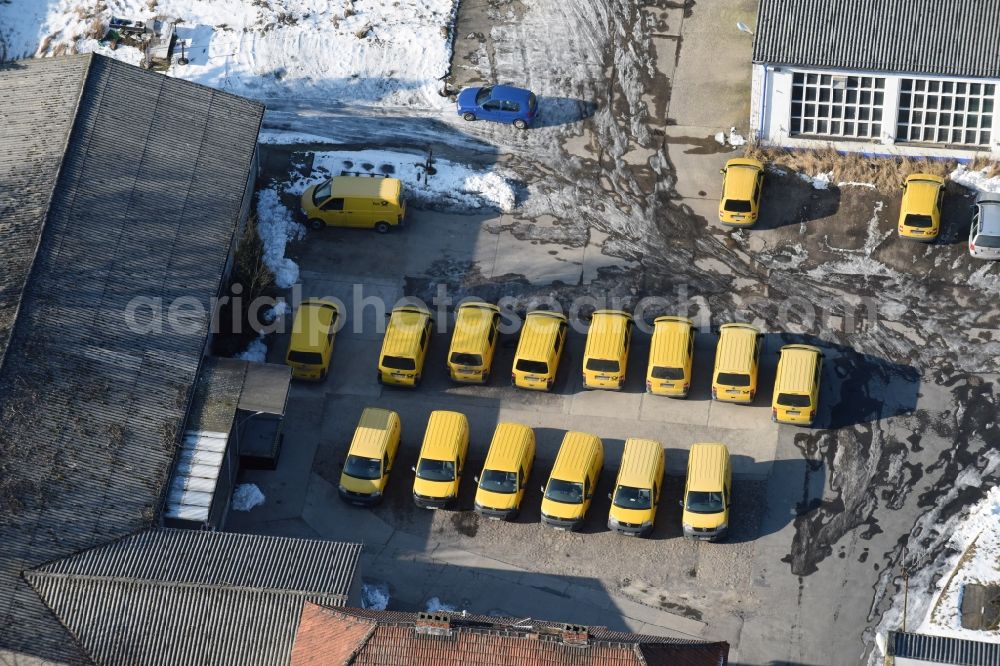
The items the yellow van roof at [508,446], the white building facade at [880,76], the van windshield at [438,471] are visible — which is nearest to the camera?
the yellow van roof at [508,446]

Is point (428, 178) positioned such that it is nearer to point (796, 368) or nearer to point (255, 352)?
point (255, 352)

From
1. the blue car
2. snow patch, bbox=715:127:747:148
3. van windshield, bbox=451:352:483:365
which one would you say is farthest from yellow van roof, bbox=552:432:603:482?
the blue car

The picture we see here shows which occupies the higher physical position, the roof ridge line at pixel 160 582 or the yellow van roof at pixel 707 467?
the yellow van roof at pixel 707 467

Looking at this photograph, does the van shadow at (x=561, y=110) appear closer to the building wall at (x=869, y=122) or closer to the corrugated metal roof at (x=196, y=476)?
the building wall at (x=869, y=122)

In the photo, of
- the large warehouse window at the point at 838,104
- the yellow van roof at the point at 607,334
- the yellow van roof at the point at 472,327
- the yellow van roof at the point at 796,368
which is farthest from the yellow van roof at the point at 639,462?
the large warehouse window at the point at 838,104

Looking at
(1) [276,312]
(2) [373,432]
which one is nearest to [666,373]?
(2) [373,432]

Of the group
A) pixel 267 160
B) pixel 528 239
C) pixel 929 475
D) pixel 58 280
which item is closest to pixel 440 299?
pixel 528 239

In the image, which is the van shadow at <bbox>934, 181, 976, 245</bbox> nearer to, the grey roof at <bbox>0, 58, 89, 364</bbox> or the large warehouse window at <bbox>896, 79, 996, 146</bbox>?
the large warehouse window at <bbox>896, 79, 996, 146</bbox>
